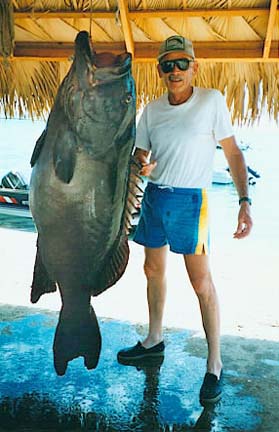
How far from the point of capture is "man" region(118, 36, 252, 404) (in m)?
3.05

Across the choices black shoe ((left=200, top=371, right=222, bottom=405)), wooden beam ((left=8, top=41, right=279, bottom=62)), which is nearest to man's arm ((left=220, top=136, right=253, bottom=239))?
black shoe ((left=200, top=371, right=222, bottom=405))

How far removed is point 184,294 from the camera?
5355 millimetres

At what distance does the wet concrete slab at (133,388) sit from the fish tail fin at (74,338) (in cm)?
68

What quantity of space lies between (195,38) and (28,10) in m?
1.44

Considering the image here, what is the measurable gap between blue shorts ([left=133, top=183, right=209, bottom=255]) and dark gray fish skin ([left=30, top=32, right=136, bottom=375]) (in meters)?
0.88

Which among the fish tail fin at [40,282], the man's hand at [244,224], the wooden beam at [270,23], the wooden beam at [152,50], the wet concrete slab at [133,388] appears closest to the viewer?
the fish tail fin at [40,282]

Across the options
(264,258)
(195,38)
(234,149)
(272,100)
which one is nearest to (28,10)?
(195,38)

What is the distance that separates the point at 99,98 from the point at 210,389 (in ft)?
6.26

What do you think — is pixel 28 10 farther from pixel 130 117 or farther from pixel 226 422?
pixel 226 422

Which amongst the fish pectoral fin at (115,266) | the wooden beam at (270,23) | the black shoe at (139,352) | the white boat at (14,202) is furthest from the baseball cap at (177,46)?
the white boat at (14,202)

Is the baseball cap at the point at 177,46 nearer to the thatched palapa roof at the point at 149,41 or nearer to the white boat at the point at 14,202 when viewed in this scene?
the thatched palapa roof at the point at 149,41

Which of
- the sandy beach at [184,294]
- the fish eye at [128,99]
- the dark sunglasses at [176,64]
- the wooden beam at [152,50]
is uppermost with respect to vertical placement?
the wooden beam at [152,50]

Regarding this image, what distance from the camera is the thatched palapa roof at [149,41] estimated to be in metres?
4.58

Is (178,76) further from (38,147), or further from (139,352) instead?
(139,352)
